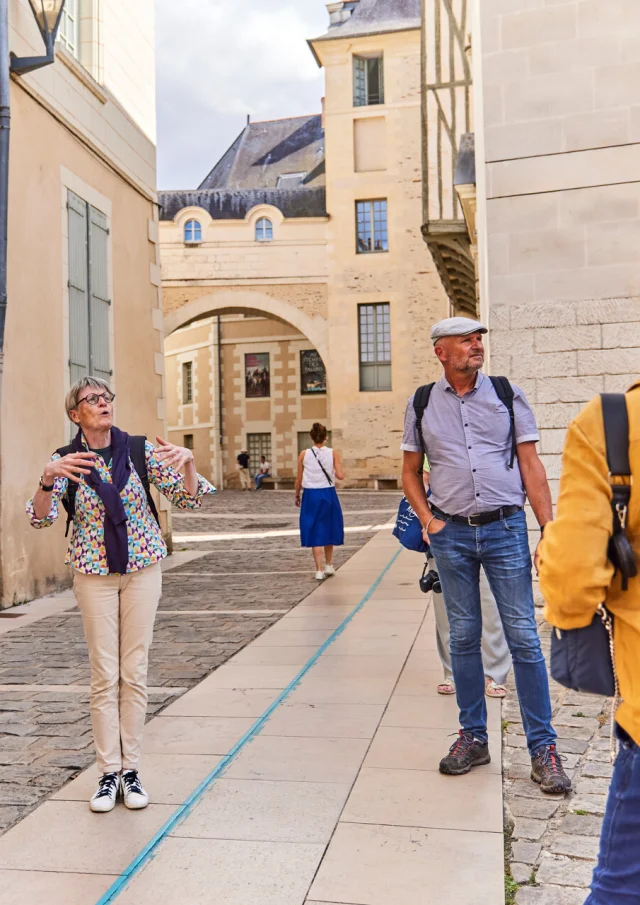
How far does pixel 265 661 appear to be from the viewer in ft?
19.8

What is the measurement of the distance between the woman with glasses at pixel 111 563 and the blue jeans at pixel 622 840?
2111 mm

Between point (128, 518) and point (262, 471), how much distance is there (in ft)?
106

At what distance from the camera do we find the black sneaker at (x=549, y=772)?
3582 mm

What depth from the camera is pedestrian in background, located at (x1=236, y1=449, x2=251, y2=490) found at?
35.5 meters

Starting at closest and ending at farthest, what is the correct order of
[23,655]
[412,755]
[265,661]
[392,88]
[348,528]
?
[412,755] < [265,661] < [23,655] < [348,528] < [392,88]

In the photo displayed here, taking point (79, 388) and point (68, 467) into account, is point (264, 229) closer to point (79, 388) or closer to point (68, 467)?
point (79, 388)

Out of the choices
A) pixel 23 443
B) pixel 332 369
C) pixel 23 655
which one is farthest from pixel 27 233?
pixel 332 369

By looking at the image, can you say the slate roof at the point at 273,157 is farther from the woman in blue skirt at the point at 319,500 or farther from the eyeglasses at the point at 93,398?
the eyeglasses at the point at 93,398

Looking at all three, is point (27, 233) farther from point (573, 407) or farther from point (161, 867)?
point (161, 867)

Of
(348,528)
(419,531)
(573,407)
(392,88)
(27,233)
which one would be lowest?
(348,528)

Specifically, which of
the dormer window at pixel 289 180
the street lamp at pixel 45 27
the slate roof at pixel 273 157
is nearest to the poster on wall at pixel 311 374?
the slate roof at pixel 273 157

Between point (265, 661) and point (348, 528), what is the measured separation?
396 inches

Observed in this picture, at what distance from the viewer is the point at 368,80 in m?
30.5

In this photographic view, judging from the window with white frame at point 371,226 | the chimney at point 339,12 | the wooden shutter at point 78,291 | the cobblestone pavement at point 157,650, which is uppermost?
the chimney at point 339,12
